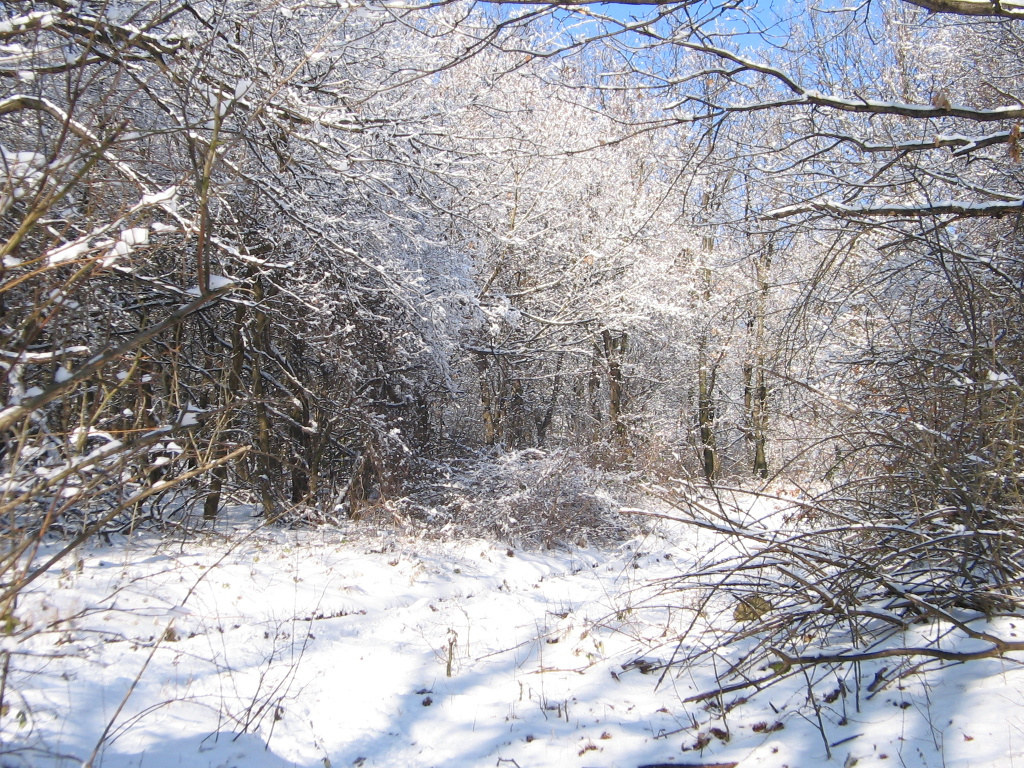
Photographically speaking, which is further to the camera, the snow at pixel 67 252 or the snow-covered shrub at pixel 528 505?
the snow-covered shrub at pixel 528 505

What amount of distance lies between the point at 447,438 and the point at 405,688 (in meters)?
8.18

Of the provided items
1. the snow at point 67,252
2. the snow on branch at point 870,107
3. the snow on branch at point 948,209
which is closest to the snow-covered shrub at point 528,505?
the snow on branch at point 948,209

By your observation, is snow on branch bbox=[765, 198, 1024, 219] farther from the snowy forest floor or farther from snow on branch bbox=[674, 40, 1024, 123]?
the snowy forest floor

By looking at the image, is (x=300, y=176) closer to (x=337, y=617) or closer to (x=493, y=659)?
(x=337, y=617)

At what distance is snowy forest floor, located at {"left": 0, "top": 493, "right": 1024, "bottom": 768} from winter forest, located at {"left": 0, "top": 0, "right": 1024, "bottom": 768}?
0.03 m

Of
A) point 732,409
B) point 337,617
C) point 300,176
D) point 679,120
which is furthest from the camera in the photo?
point 732,409

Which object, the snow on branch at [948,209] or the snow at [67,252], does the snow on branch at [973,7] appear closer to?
the snow on branch at [948,209]

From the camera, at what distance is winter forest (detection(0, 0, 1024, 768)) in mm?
2711

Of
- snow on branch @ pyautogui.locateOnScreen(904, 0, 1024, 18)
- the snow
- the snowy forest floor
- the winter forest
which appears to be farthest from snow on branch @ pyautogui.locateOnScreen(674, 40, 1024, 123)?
the snow

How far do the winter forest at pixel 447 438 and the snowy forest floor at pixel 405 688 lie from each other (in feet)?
0.09

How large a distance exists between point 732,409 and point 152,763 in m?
19.2

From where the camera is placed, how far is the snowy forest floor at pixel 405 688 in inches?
106

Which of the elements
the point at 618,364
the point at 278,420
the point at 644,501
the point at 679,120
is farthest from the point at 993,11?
the point at 618,364

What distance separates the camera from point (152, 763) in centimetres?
273
